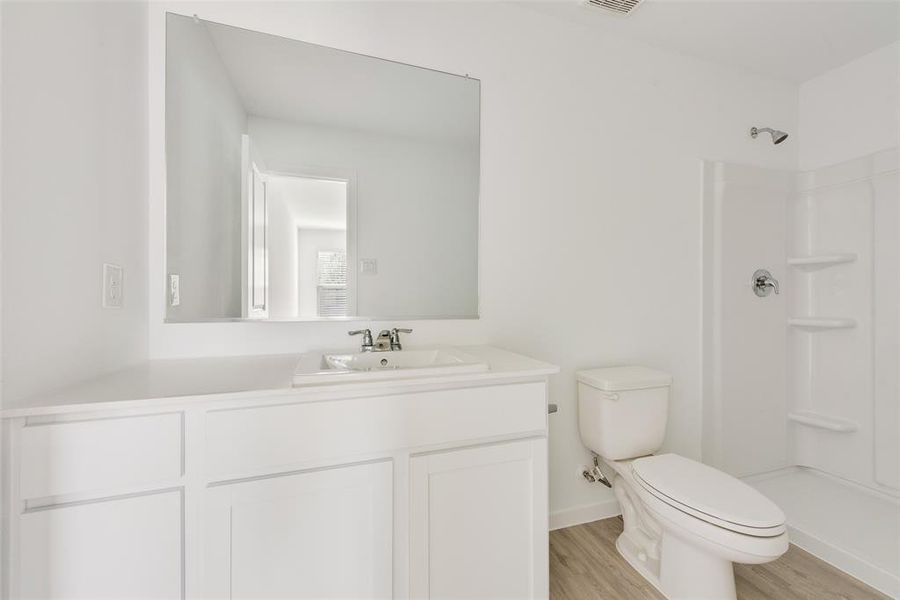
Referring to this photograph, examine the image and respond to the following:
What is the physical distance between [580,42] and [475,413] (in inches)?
68.8

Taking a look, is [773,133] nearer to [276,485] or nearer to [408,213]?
[408,213]

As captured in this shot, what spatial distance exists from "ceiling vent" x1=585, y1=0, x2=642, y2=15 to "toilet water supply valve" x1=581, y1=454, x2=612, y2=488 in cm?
199

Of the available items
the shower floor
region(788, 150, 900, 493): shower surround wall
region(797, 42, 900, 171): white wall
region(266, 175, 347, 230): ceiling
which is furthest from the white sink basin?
region(797, 42, 900, 171): white wall

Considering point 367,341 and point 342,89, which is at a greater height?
point 342,89

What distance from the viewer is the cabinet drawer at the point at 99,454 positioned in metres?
0.75

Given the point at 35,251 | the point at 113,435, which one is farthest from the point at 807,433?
the point at 35,251

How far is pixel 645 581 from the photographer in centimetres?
142

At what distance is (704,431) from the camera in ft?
6.49

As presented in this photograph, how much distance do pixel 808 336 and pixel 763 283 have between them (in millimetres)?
475

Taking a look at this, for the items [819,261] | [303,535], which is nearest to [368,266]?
[303,535]

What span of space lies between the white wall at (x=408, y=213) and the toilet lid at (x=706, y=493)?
913mm

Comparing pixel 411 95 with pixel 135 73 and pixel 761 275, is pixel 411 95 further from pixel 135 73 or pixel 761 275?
pixel 761 275

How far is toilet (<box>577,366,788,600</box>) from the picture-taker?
3.70 ft

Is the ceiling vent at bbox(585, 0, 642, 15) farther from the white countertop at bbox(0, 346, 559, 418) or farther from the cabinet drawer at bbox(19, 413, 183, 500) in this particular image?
the cabinet drawer at bbox(19, 413, 183, 500)
